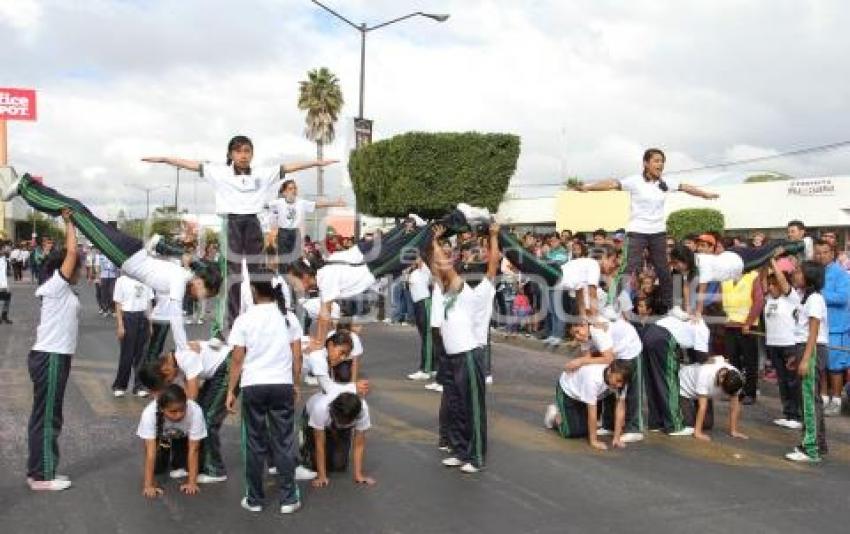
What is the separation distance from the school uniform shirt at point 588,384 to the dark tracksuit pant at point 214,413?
3302 mm

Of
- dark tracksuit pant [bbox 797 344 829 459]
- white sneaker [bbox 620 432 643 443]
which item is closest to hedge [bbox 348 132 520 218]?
white sneaker [bbox 620 432 643 443]

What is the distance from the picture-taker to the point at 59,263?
6.46 meters

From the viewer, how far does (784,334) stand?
8891 mm

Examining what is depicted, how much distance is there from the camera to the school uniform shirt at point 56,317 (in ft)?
21.1

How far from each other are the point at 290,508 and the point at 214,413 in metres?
1.31

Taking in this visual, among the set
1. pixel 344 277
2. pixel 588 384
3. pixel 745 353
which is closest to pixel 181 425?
pixel 344 277

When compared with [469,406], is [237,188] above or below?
above

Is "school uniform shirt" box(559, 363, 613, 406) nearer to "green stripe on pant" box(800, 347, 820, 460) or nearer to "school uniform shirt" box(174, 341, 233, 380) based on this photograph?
"green stripe on pant" box(800, 347, 820, 460)

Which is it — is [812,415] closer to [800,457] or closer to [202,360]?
[800,457]

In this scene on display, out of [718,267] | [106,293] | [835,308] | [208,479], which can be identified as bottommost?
[208,479]

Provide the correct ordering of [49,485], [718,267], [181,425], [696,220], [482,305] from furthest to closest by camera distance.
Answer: [696,220], [718,267], [482,305], [181,425], [49,485]

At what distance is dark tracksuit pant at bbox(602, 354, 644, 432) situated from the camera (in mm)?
8430

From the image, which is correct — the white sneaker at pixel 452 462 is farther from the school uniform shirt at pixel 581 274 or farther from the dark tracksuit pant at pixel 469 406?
the school uniform shirt at pixel 581 274

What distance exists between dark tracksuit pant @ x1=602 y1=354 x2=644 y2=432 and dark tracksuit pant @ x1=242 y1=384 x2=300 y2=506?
12.0 ft
